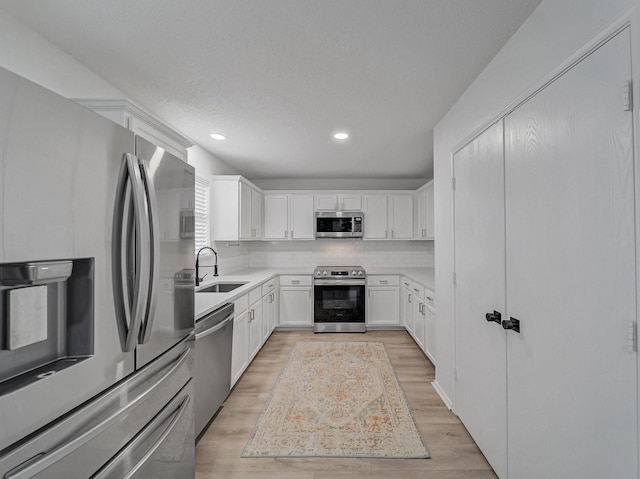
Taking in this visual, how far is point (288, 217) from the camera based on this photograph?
499 centimetres

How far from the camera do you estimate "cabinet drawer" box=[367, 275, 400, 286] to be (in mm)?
4641

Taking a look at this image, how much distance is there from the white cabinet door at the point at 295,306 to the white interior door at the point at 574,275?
3.27 metres

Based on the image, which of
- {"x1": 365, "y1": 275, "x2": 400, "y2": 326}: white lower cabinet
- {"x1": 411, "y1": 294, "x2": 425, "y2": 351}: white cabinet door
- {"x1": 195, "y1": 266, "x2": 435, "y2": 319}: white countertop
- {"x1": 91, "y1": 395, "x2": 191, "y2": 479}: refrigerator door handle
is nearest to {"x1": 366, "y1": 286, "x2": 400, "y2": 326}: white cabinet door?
{"x1": 365, "y1": 275, "x2": 400, "y2": 326}: white lower cabinet

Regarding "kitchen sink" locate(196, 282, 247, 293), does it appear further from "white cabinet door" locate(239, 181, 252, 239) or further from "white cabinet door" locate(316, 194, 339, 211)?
"white cabinet door" locate(316, 194, 339, 211)

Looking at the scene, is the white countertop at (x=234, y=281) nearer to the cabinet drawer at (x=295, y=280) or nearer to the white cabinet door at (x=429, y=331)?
the cabinet drawer at (x=295, y=280)

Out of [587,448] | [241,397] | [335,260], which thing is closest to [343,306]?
[335,260]

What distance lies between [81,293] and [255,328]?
272cm

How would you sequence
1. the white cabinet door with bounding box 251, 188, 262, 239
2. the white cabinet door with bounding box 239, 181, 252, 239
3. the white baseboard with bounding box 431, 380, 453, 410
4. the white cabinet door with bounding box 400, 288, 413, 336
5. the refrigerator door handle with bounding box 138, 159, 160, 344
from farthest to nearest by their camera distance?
1. the white cabinet door with bounding box 251, 188, 262, 239
2. the white cabinet door with bounding box 400, 288, 413, 336
3. the white cabinet door with bounding box 239, 181, 252, 239
4. the white baseboard with bounding box 431, 380, 453, 410
5. the refrigerator door handle with bounding box 138, 159, 160, 344

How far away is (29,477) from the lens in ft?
2.35

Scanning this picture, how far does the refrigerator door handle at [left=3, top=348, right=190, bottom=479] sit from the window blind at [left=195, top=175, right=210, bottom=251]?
8.48ft

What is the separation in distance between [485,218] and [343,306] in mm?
2971

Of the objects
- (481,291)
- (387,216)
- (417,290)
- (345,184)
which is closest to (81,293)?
(481,291)

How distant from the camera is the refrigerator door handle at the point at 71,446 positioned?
2.31 ft

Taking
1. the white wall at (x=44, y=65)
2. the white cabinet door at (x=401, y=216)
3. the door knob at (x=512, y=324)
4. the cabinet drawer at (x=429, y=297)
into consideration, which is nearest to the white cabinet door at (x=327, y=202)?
the white cabinet door at (x=401, y=216)
